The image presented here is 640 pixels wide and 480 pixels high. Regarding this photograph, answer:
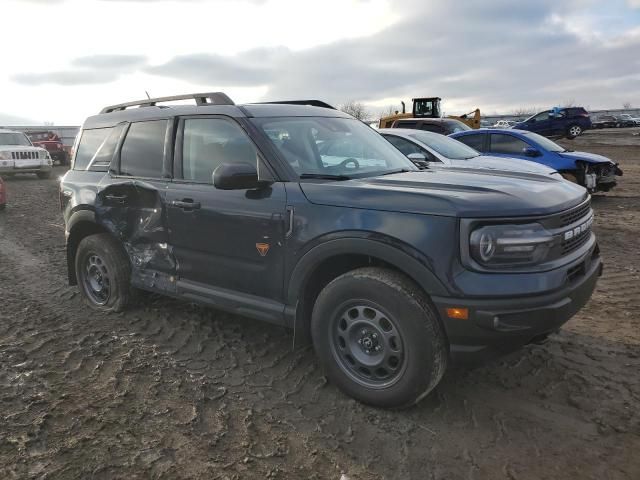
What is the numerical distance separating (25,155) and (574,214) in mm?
18399

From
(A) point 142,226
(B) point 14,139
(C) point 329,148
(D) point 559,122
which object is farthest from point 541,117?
(A) point 142,226

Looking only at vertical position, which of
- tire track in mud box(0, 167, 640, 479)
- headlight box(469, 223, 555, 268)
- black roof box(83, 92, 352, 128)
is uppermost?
black roof box(83, 92, 352, 128)

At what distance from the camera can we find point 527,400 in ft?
10.7

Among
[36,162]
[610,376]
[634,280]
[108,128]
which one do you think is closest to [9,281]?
[108,128]

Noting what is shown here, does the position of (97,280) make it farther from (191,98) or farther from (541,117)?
(541,117)

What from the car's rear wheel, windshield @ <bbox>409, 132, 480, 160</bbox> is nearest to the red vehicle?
windshield @ <bbox>409, 132, 480, 160</bbox>

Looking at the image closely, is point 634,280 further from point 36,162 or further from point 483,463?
point 36,162

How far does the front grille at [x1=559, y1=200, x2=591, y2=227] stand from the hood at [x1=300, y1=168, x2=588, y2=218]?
0.04 metres

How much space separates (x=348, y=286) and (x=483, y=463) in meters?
1.18

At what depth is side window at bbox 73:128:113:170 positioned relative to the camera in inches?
193

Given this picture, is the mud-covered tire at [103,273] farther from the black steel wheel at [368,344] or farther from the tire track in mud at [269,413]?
the black steel wheel at [368,344]

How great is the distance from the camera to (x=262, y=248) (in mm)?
3492

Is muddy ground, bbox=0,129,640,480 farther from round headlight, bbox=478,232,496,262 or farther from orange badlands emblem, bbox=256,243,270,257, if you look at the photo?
round headlight, bbox=478,232,496,262

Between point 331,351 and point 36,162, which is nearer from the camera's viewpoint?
point 331,351
